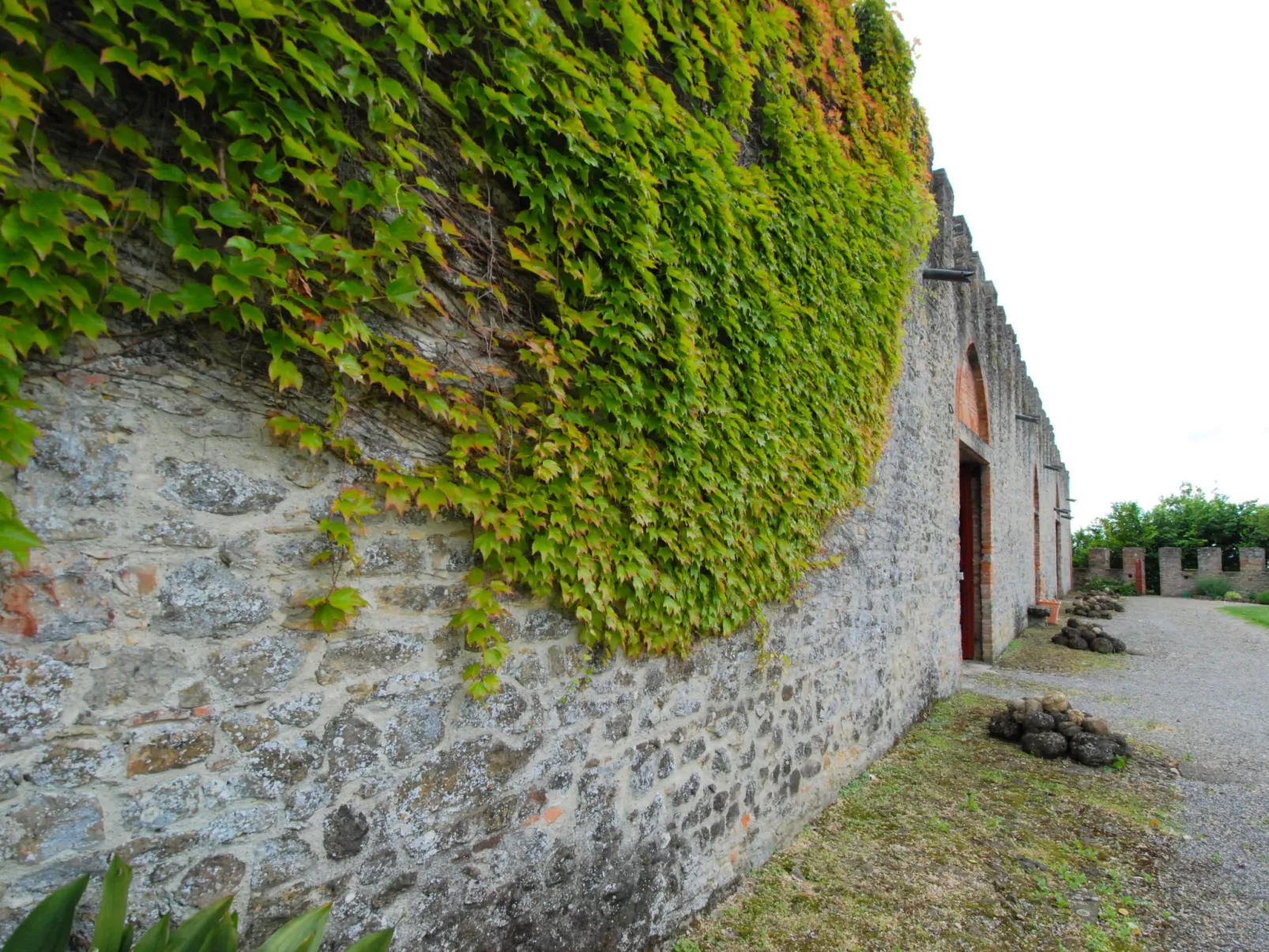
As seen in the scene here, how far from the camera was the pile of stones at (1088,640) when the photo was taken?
10.1 metres

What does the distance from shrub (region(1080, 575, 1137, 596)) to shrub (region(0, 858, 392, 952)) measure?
27.8 m

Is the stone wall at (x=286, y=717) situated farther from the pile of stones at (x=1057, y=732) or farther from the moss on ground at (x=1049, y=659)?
the moss on ground at (x=1049, y=659)

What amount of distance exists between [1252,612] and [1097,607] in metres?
4.42

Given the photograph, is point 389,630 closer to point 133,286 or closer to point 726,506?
point 133,286

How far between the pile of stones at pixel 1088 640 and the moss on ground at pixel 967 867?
6.30m

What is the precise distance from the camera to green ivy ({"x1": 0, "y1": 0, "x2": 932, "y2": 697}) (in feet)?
4.53

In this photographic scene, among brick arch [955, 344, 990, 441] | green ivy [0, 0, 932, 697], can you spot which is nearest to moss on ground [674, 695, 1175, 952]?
green ivy [0, 0, 932, 697]


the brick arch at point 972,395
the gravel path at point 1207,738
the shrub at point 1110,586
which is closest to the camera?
the gravel path at point 1207,738

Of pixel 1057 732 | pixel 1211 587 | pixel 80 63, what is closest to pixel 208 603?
pixel 80 63

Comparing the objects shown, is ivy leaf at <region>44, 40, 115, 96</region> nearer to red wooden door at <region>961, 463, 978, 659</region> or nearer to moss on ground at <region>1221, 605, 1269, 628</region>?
red wooden door at <region>961, 463, 978, 659</region>

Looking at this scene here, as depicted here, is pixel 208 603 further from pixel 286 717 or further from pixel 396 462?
pixel 396 462

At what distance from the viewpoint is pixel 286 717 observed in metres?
1.67

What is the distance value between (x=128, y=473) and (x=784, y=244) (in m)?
3.26

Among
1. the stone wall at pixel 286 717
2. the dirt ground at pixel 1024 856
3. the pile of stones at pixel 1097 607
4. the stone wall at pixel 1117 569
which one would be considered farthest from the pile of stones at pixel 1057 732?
the stone wall at pixel 1117 569
